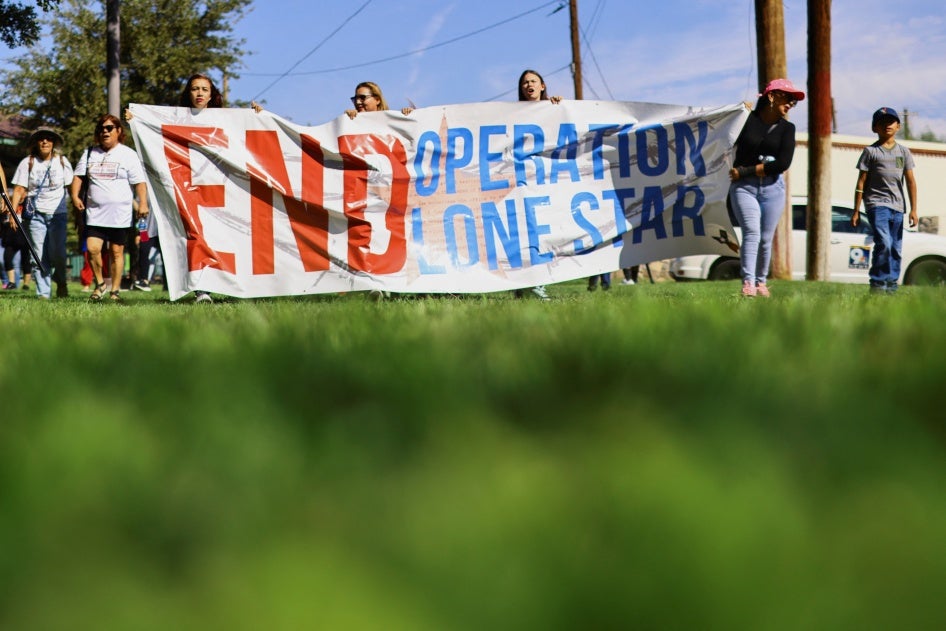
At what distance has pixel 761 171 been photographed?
7918 mm

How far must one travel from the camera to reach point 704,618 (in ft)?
1.35

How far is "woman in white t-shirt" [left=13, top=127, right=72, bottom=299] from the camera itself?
33.8 feet

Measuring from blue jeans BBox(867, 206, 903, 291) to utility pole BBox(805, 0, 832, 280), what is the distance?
516 cm

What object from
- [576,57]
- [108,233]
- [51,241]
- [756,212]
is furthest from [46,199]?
[576,57]

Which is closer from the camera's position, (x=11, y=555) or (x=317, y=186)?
(x=11, y=555)

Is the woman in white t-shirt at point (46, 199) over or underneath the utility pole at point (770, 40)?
underneath

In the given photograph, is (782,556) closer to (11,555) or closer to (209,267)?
(11,555)

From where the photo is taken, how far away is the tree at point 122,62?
36.4 metres

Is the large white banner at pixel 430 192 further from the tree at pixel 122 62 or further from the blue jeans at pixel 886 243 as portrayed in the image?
the tree at pixel 122 62

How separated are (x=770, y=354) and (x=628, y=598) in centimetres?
44

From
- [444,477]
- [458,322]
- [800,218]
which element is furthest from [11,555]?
[800,218]

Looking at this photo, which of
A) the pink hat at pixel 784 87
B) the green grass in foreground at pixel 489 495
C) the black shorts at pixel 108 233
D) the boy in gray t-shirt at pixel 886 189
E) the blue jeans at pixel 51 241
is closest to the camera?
the green grass in foreground at pixel 489 495

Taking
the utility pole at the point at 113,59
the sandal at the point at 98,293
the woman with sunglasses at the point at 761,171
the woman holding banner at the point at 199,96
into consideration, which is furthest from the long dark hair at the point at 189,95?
the utility pole at the point at 113,59

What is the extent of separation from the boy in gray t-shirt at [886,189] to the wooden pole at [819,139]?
5.18 metres
